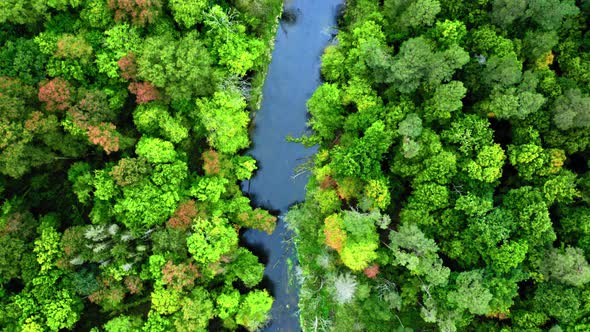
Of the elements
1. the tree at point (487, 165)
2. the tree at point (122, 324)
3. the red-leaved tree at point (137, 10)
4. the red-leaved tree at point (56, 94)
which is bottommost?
the tree at point (122, 324)

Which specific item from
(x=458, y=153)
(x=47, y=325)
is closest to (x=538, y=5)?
(x=458, y=153)

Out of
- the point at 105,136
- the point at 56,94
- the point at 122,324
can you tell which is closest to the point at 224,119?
the point at 105,136

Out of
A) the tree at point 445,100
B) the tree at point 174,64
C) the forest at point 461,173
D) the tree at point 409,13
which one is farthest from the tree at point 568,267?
the tree at point 174,64

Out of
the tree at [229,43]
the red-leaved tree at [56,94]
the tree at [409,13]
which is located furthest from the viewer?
the tree at [229,43]

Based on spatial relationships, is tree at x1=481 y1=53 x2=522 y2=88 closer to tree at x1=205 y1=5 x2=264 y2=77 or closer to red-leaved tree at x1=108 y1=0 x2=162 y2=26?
tree at x1=205 y1=5 x2=264 y2=77

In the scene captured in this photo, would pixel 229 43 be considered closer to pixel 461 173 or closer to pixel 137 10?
pixel 137 10

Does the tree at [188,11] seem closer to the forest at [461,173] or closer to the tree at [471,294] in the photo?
the forest at [461,173]

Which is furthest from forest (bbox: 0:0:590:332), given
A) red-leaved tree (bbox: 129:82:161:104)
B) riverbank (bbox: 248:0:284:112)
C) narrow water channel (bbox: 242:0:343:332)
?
narrow water channel (bbox: 242:0:343:332)
